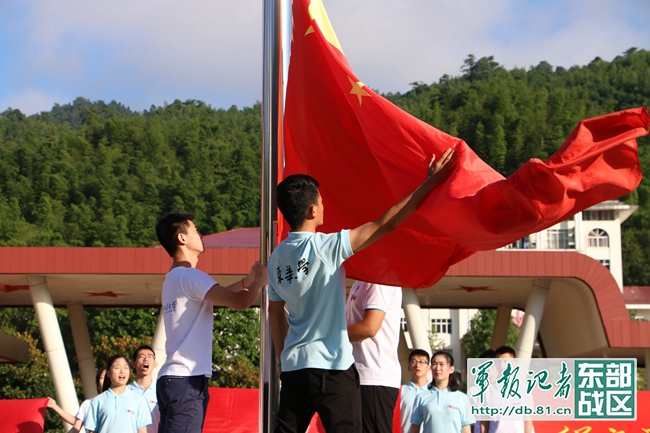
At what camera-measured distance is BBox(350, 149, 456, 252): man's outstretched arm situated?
376 centimetres

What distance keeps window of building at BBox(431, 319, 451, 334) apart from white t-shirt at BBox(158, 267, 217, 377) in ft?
260

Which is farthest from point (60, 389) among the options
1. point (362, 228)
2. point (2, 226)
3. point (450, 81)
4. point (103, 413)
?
point (450, 81)

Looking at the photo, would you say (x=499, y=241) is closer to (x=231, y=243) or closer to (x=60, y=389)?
(x=60, y=389)

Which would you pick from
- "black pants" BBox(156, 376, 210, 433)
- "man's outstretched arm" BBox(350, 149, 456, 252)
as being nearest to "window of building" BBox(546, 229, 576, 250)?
"black pants" BBox(156, 376, 210, 433)

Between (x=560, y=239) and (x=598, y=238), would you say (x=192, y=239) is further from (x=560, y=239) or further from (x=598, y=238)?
(x=598, y=238)


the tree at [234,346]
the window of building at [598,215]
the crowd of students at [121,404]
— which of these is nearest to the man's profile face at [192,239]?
the crowd of students at [121,404]

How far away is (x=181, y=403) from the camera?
458 centimetres

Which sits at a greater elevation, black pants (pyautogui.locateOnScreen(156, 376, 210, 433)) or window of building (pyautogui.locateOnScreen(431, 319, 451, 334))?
window of building (pyautogui.locateOnScreen(431, 319, 451, 334))

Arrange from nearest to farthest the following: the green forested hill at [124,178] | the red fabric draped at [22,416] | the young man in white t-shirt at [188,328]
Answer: the young man in white t-shirt at [188,328], the red fabric draped at [22,416], the green forested hill at [124,178]

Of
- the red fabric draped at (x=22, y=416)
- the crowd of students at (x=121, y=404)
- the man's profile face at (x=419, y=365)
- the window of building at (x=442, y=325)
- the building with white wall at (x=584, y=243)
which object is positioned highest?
the building with white wall at (x=584, y=243)

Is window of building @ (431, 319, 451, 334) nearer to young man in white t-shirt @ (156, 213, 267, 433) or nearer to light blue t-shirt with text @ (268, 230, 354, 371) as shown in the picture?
young man in white t-shirt @ (156, 213, 267, 433)

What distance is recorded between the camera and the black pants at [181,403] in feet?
14.9

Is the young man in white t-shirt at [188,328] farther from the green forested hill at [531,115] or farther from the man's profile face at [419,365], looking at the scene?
the green forested hill at [531,115]

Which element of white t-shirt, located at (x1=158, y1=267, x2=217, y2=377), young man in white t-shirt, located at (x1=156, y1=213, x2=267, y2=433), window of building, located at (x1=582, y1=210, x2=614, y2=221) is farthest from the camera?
window of building, located at (x1=582, y1=210, x2=614, y2=221)
